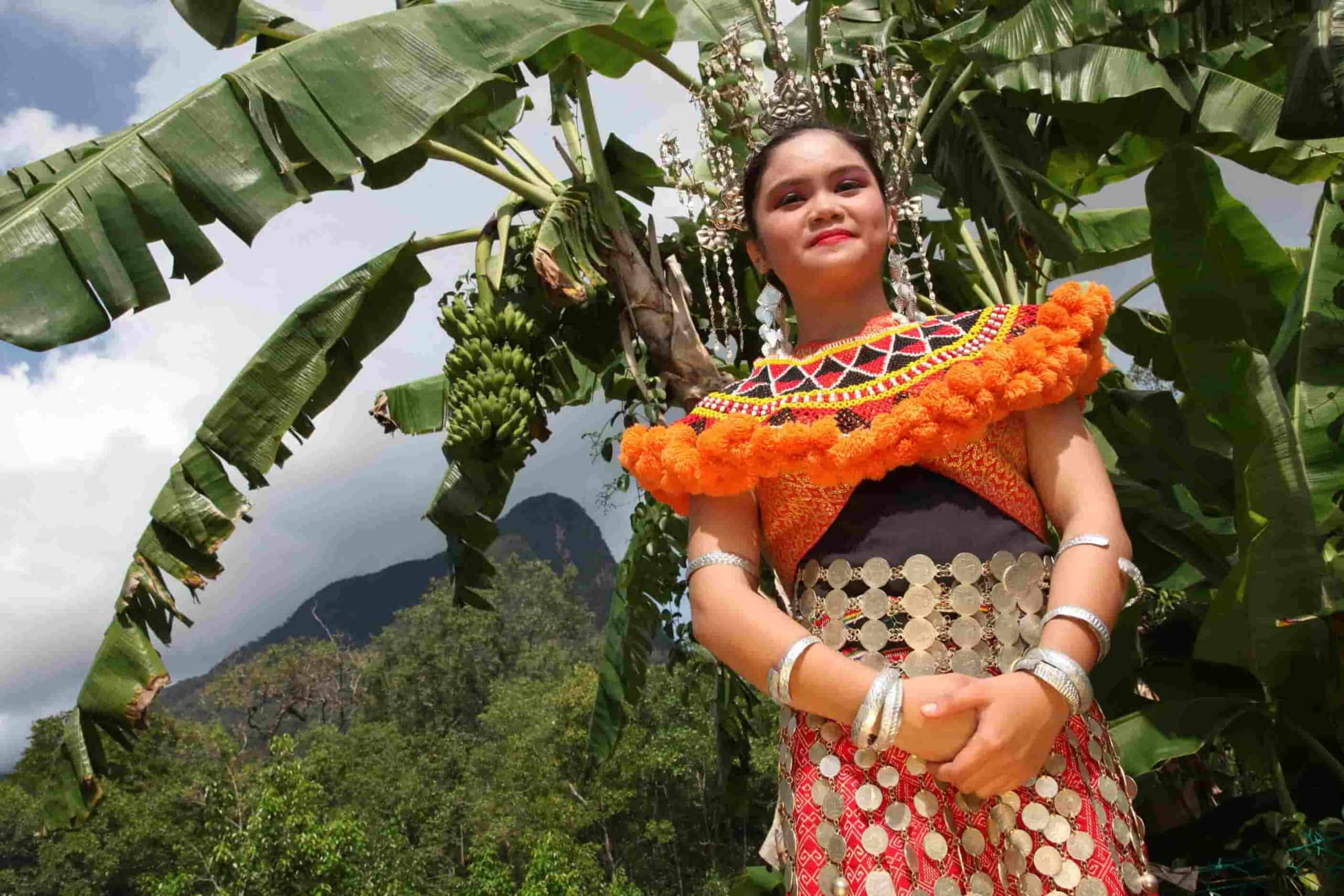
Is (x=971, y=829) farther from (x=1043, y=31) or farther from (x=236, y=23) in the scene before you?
(x=236, y=23)

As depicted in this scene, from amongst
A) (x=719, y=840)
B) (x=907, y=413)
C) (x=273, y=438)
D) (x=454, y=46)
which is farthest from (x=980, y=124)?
(x=719, y=840)

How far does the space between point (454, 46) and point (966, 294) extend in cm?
238

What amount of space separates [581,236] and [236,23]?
4.68 feet

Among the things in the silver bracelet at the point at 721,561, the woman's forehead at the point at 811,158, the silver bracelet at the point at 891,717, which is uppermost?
the woman's forehead at the point at 811,158

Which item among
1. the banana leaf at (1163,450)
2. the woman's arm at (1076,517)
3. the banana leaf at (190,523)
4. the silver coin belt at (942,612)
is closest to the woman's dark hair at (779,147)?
the woman's arm at (1076,517)

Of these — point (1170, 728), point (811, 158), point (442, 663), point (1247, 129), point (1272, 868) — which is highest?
point (811, 158)

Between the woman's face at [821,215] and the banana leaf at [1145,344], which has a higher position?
the woman's face at [821,215]

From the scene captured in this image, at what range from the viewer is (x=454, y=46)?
2918mm

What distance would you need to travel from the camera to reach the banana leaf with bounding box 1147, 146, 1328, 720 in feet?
7.70

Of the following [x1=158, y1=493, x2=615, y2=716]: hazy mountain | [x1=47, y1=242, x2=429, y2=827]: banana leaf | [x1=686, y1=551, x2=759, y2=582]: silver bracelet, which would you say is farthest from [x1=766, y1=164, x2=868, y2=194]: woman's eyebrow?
[x1=158, y1=493, x2=615, y2=716]: hazy mountain

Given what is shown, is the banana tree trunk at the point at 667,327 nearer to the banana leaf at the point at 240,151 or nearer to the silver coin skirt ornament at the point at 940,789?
the banana leaf at the point at 240,151

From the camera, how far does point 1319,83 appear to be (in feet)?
6.76

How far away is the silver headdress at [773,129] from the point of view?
80.7 inches

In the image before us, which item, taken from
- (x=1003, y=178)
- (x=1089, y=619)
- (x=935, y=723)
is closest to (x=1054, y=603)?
(x=1089, y=619)
